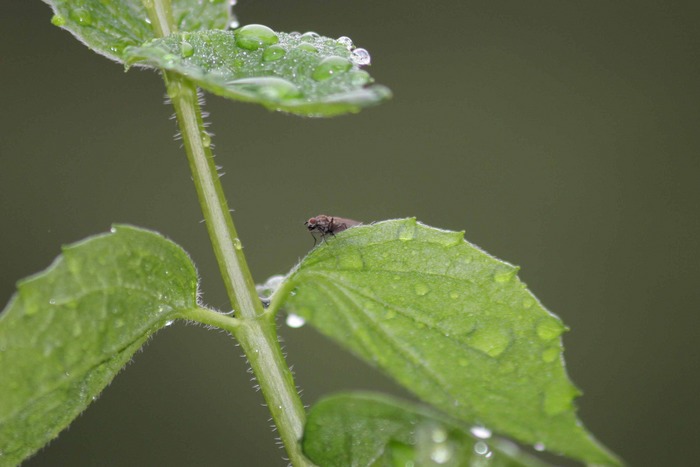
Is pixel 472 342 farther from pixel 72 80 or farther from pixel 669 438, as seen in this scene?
pixel 72 80

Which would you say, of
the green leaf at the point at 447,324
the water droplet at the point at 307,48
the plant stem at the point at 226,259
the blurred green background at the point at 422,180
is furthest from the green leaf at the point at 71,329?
the blurred green background at the point at 422,180

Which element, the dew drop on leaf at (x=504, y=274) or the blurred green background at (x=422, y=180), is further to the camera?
the blurred green background at (x=422, y=180)

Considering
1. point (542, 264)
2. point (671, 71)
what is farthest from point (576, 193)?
point (671, 71)

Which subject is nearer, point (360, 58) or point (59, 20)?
point (360, 58)

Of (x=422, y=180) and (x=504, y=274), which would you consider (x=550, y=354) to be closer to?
(x=504, y=274)

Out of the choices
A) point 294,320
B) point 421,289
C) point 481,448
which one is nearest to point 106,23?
point 294,320

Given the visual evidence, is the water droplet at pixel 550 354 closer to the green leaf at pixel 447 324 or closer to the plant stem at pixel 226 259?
the green leaf at pixel 447 324
